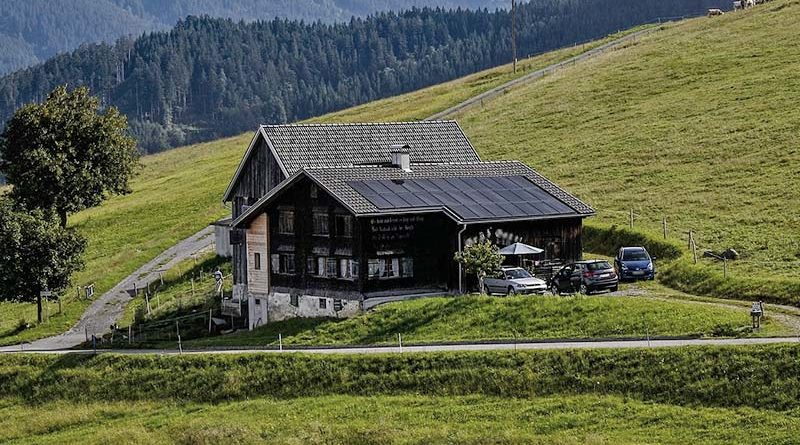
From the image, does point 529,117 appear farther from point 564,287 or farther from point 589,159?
point 564,287

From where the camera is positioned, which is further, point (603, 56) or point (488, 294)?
point (603, 56)

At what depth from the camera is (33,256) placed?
3017 inches

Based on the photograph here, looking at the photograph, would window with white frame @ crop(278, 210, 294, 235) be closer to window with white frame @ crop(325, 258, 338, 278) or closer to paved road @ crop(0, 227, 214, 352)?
window with white frame @ crop(325, 258, 338, 278)

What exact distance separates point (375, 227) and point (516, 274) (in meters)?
6.78

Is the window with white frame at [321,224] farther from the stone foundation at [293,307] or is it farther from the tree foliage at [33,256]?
the tree foliage at [33,256]

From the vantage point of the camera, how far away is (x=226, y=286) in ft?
264

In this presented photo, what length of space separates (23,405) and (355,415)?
17.3 m

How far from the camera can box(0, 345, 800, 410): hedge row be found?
44562 mm

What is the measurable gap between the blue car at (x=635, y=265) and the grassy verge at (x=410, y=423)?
19.5 meters

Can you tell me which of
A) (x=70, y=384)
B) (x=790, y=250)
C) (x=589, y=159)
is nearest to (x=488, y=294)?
(x=790, y=250)

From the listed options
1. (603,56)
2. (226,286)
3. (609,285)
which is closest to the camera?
(609,285)

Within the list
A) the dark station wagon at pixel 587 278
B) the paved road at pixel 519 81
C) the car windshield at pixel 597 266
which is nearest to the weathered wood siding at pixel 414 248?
the dark station wagon at pixel 587 278

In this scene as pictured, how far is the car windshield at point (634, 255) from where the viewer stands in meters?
65.9

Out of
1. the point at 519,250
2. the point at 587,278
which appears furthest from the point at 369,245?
the point at 587,278
